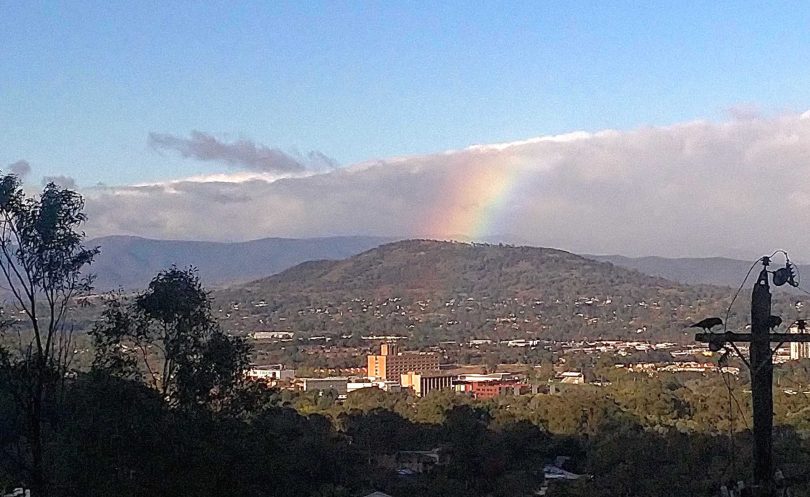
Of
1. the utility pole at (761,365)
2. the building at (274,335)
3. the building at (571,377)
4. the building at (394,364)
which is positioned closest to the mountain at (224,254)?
the building at (274,335)

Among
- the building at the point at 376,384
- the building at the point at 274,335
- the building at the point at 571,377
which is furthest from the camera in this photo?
the building at the point at 274,335

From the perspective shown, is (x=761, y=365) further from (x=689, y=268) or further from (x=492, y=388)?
(x=689, y=268)

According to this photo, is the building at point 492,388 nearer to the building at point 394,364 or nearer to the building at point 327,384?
the building at point 327,384

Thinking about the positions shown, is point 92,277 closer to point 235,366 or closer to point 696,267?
point 235,366

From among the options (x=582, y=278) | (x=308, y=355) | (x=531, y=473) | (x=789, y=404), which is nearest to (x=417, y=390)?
(x=308, y=355)

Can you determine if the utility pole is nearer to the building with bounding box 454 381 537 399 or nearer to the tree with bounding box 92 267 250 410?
the tree with bounding box 92 267 250 410
